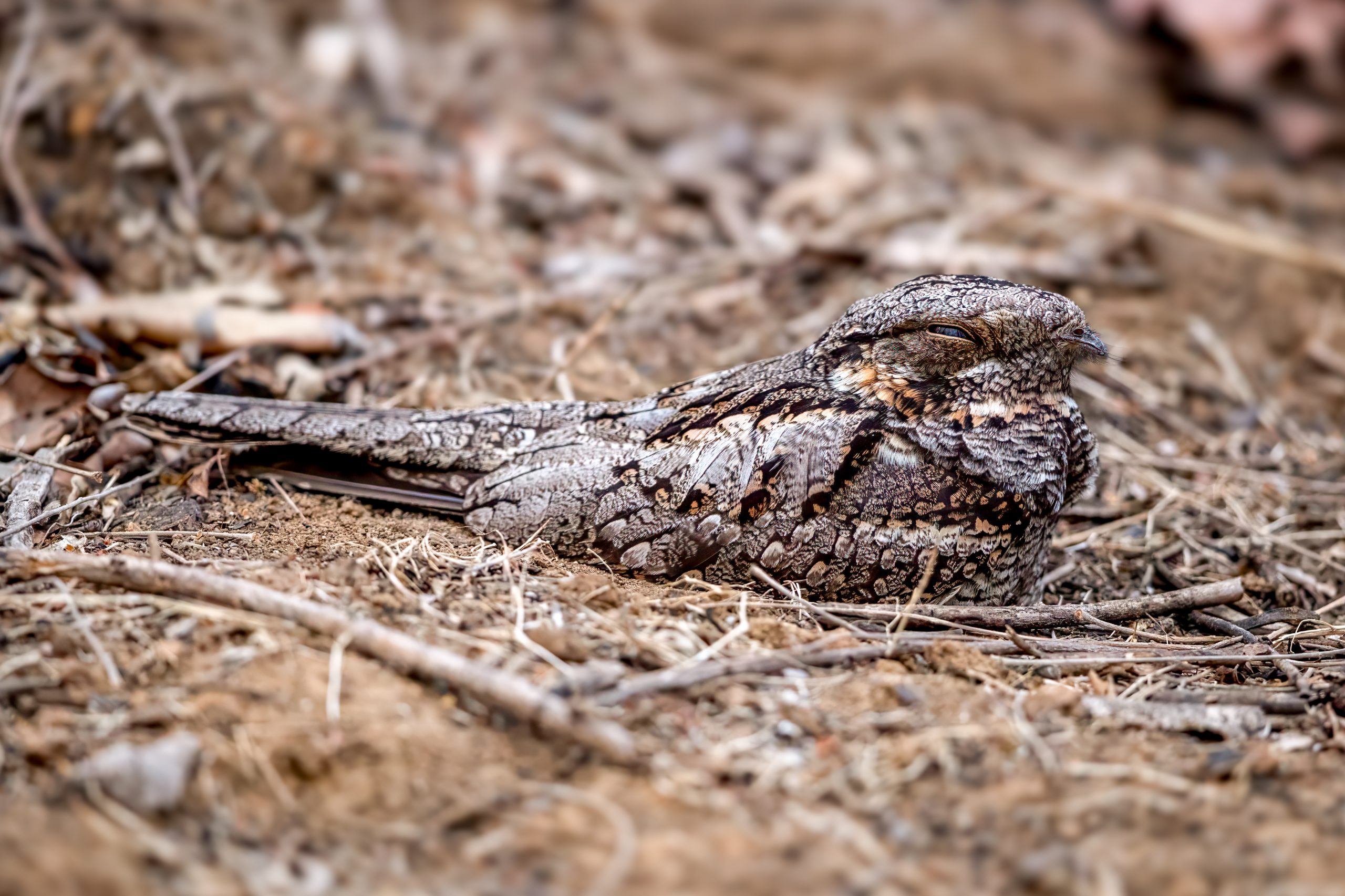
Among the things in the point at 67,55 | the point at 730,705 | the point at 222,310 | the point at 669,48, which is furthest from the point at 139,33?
the point at 730,705

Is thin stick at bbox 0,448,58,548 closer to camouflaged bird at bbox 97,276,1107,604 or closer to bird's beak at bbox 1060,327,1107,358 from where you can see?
camouflaged bird at bbox 97,276,1107,604

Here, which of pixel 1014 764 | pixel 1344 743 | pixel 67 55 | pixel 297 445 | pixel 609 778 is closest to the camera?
pixel 609 778

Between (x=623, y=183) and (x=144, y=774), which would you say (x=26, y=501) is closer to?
(x=144, y=774)

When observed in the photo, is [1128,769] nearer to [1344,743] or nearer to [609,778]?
[1344,743]

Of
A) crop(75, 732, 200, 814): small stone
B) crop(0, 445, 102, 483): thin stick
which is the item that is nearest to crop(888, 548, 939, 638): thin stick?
crop(75, 732, 200, 814): small stone

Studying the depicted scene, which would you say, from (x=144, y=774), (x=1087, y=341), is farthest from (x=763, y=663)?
(x=1087, y=341)

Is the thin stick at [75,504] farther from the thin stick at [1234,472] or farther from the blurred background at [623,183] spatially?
the thin stick at [1234,472]

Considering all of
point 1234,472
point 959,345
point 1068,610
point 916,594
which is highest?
point 959,345
